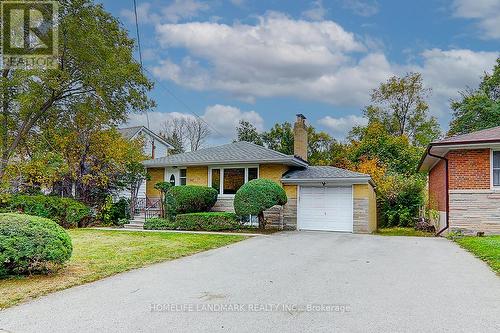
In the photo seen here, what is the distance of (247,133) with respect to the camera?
42.8 meters

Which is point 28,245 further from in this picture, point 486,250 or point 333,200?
point 333,200

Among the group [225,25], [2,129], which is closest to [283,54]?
[225,25]

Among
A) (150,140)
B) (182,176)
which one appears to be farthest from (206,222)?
(150,140)

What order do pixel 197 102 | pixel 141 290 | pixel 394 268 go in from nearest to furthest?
pixel 141 290 < pixel 394 268 < pixel 197 102

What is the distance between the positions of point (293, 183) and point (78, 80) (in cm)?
1010

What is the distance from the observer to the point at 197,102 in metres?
32.0

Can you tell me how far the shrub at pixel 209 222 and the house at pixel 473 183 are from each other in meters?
8.30

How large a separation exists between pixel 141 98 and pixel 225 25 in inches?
198

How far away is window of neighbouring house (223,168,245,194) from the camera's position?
62.8ft

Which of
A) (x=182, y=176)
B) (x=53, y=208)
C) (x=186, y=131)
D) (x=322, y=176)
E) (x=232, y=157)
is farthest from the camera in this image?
(x=186, y=131)

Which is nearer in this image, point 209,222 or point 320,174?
point 209,222

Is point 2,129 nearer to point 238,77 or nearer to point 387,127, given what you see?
point 238,77

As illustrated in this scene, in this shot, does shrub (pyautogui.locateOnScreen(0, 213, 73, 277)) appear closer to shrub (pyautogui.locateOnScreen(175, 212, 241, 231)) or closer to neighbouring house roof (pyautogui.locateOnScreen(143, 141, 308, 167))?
shrub (pyautogui.locateOnScreen(175, 212, 241, 231))
